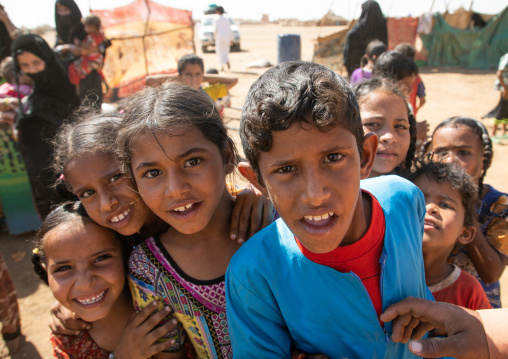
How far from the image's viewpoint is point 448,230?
1.72 meters

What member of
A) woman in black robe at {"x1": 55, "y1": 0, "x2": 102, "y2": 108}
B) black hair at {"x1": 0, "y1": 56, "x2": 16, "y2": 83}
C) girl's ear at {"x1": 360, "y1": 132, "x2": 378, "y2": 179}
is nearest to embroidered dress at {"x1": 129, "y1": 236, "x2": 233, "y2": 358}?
girl's ear at {"x1": 360, "y1": 132, "x2": 378, "y2": 179}

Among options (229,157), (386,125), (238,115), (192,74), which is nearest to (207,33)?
(238,115)

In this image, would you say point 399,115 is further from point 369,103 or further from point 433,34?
point 433,34

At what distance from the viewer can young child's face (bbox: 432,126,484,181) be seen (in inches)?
89.1

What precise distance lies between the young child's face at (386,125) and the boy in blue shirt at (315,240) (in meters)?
0.73

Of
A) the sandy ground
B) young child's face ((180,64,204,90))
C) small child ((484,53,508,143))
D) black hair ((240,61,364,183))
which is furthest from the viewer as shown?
small child ((484,53,508,143))

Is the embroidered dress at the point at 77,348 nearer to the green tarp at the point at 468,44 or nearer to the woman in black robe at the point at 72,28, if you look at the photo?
the woman in black robe at the point at 72,28

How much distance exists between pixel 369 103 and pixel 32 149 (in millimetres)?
3619

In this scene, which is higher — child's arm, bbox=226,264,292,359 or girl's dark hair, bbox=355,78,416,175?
Answer: girl's dark hair, bbox=355,78,416,175

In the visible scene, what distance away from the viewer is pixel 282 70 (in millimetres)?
1087

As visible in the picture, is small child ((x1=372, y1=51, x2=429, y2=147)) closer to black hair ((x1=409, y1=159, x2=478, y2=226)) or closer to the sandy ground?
black hair ((x1=409, y1=159, x2=478, y2=226))

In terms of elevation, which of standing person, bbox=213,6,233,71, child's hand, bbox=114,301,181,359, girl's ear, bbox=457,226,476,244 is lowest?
child's hand, bbox=114,301,181,359

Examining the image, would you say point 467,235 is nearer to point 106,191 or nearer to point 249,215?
point 249,215

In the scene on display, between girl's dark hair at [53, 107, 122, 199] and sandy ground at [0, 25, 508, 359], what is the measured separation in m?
1.99
